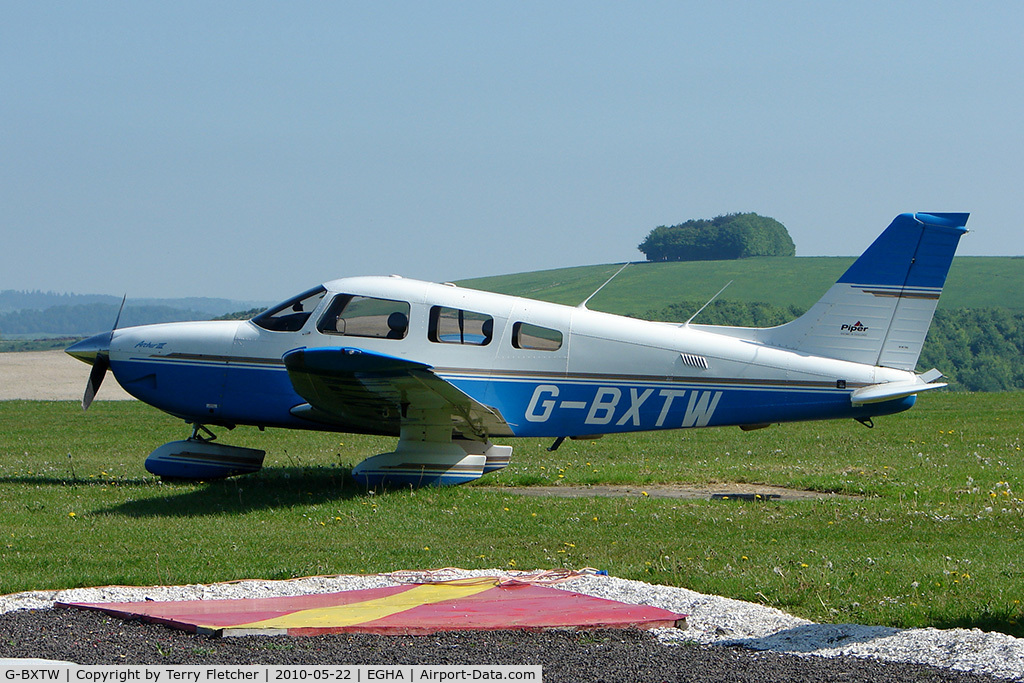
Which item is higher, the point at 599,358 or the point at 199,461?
the point at 599,358

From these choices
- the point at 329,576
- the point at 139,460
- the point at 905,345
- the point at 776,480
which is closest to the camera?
the point at 329,576

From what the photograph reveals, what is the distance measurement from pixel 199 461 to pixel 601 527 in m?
5.64

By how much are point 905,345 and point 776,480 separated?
2.28 metres

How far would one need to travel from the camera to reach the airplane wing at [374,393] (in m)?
9.84

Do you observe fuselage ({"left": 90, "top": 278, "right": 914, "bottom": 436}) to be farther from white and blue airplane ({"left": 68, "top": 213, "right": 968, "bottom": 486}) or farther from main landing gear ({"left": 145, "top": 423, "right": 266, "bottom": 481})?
main landing gear ({"left": 145, "top": 423, "right": 266, "bottom": 481})

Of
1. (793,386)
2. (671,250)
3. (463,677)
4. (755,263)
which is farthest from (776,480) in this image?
(671,250)

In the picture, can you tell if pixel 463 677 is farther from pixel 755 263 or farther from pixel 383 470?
pixel 755 263

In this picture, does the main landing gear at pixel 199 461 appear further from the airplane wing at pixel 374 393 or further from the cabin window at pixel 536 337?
the cabin window at pixel 536 337

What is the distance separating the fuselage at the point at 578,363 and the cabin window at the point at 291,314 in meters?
0.12

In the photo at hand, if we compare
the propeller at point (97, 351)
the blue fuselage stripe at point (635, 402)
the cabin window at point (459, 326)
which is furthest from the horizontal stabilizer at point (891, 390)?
the propeller at point (97, 351)

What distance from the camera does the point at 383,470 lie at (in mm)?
11672

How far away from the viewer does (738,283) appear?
247 feet

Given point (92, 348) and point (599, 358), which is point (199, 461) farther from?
point (599, 358)

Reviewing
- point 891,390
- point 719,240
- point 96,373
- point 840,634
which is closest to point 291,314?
point 96,373
